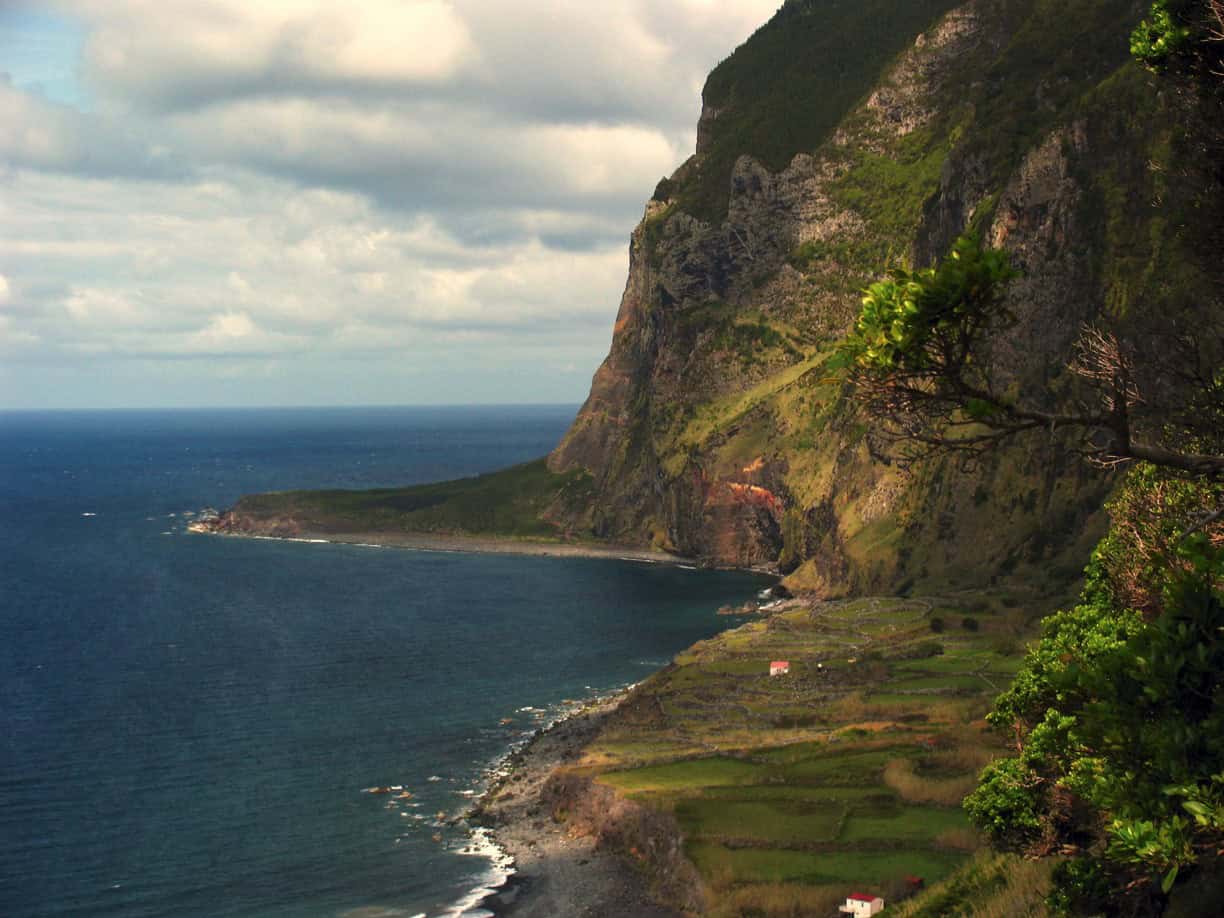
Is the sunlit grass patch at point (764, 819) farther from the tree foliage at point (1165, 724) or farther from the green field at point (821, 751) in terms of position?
the tree foliage at point (1165, 724)

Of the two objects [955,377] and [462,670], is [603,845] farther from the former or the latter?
[955,377]

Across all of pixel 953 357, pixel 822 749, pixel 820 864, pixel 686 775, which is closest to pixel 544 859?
pixel 686 775

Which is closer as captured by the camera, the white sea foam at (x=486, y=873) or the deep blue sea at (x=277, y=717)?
the white sea foam at (x=486, y=873)

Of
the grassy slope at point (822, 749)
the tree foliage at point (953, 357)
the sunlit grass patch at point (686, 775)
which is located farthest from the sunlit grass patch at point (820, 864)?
the tree foliage at point (953, 357)

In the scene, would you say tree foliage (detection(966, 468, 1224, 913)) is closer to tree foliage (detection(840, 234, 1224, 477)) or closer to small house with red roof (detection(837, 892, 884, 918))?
tree foliage (detection(840, 234, 1224, 477))

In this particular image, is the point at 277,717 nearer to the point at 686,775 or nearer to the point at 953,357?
the point at 686,775


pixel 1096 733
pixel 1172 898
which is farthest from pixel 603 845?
pixel 1096 733

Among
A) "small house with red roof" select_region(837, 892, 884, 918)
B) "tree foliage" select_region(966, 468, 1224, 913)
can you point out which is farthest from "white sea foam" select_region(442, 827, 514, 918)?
"tree foliage" select_region(966, 468, 1224, 913)
